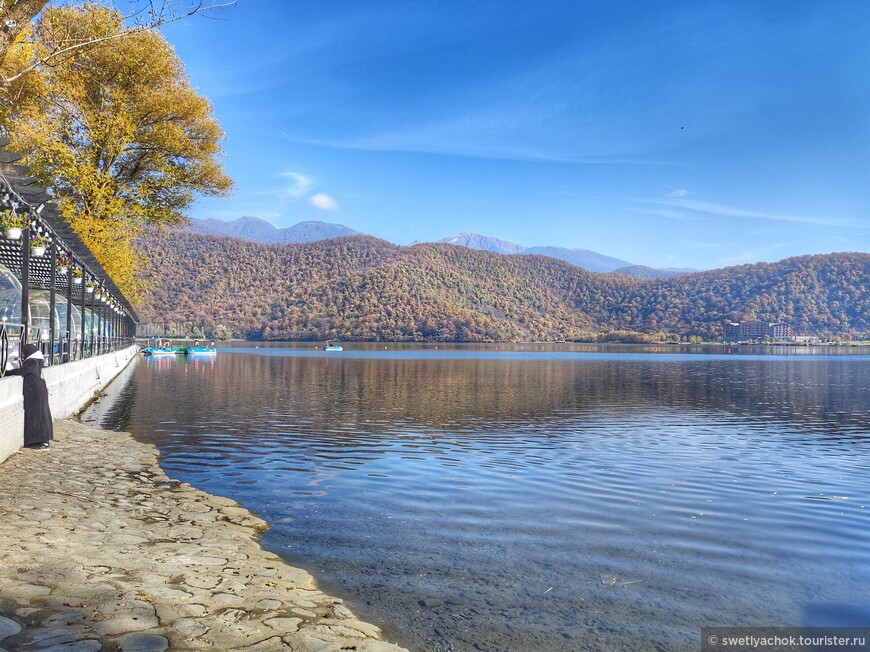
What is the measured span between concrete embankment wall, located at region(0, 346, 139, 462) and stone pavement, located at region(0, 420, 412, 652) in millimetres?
1219

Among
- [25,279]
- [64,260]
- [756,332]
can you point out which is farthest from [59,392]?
[756,332]

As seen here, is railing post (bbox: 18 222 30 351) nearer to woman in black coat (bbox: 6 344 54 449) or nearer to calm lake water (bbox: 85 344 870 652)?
woman in black coat (bbox: 6 344 54 449)

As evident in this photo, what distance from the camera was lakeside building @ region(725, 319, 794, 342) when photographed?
193625 millimetres

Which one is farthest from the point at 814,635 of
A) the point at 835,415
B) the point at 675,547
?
the point at 835,415

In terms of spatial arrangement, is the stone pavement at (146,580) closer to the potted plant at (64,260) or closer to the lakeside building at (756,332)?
the potted plant at (64,260)

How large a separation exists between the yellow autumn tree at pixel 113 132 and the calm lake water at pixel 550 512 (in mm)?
9237

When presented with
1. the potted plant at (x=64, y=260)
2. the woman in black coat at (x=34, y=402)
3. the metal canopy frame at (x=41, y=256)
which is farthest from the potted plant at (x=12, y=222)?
the potted plant at (x=64, y=260)

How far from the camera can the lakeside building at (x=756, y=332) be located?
193625mm

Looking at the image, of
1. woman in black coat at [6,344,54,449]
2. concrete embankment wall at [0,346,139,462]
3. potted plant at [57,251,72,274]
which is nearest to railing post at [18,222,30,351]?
concrete embankment wall at [0,346,139,462]

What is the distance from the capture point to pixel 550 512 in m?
10.8

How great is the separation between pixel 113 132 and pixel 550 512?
2455 cm

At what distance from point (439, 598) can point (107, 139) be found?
26290 millimetres

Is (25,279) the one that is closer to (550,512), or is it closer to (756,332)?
(550,512)

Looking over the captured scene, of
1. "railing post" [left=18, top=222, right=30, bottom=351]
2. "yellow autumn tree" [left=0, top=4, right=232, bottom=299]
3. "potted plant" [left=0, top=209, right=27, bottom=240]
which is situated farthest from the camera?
"yellow autumn tree" [left=0, top=4, right=232, bottom=299]
